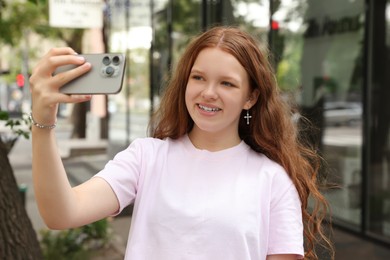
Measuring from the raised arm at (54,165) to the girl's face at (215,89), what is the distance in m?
0.35

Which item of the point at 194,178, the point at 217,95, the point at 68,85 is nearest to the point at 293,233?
the point at 194,178

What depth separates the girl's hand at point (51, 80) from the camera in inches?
48.7

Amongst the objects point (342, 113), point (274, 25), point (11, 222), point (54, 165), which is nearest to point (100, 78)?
point (54, 165)

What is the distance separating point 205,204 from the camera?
1.52 m

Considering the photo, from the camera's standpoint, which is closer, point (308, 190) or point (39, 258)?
point (308, 190)

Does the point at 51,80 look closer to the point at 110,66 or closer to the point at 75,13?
the point at 110,66

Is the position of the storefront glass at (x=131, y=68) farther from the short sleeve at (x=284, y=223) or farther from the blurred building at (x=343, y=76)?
the short sleeve at (x=284, y=223)

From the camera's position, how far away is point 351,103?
20.5ft

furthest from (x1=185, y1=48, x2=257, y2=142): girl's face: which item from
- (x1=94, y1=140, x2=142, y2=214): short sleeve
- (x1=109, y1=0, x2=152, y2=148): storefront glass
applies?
(x1=109, y1=0, x2=152, y2=148): storefront glass

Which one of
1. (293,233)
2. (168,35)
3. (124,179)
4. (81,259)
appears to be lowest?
(81,259)

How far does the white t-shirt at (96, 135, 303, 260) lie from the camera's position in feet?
4.91

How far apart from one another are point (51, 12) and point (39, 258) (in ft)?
9.73

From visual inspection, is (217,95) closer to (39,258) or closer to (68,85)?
(68,85)

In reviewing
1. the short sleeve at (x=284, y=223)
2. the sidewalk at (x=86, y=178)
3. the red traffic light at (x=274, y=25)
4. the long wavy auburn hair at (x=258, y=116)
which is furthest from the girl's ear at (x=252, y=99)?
the red traffic light at (x=274, y=25)
